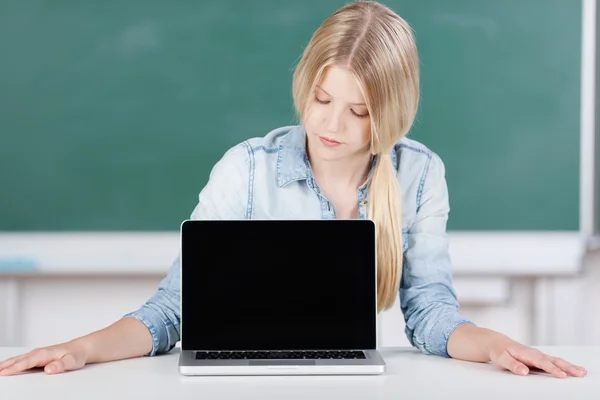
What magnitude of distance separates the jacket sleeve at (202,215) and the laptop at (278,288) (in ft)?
0.37

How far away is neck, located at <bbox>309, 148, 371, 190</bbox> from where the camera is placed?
4.72 ft

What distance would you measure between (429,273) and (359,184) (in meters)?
0.20

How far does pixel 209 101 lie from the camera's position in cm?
223

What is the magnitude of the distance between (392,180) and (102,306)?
3.91 feet

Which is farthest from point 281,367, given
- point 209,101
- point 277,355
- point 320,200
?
point 209,101

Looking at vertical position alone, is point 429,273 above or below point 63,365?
above

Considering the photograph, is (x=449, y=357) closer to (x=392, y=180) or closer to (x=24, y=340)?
(x=392, y=180)

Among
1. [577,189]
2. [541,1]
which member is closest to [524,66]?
[541,1]

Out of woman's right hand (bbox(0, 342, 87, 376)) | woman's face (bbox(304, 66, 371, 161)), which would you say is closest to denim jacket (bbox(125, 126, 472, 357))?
woman's face (bbox(304, 66, 371, 161))

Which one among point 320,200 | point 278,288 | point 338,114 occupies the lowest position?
point 278,288

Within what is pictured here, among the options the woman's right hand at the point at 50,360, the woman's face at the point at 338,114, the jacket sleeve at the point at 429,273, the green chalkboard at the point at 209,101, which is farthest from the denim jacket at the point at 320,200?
the green chalkboard at the point at 209,101

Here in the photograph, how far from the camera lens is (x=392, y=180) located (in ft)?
4.59

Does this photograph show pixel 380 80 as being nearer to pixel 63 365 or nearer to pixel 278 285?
pixel 278 285

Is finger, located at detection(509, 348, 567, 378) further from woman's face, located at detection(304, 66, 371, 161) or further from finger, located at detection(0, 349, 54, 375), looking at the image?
finger, located at detection(0, 349, 54, 375)
